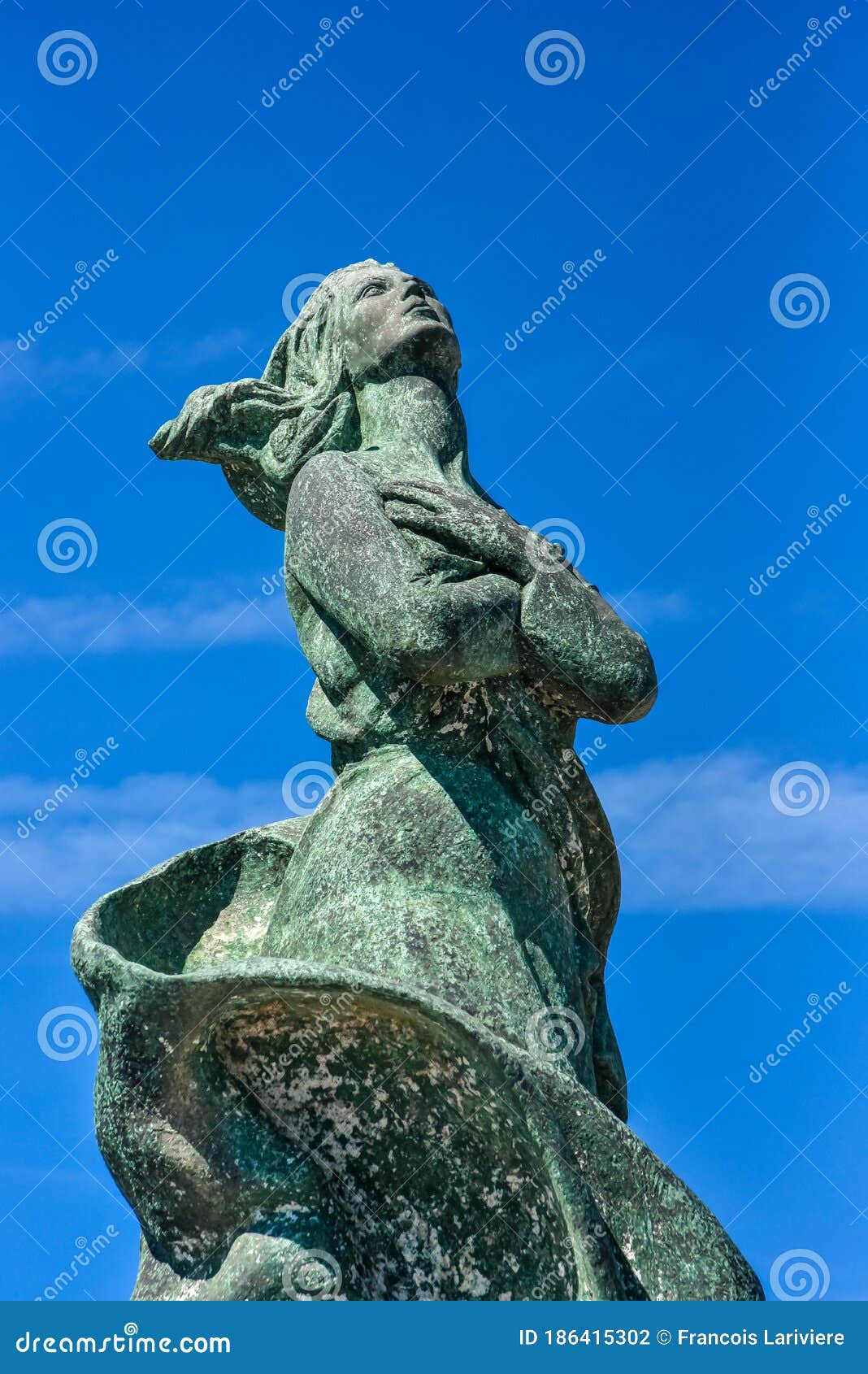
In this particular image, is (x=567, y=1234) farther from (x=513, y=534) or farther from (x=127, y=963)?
(x=513, y=534)

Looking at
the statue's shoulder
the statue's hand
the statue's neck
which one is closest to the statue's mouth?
the statue's neck

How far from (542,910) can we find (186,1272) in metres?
1.94

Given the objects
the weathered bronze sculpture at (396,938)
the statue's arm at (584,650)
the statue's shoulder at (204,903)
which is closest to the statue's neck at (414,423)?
the weathered bronze sculpture at (396,938)

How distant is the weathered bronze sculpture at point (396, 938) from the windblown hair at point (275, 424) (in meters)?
0.01

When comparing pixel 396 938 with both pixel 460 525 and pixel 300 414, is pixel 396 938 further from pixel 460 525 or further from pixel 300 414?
pixel 300 414

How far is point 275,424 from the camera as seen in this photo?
9.96 m

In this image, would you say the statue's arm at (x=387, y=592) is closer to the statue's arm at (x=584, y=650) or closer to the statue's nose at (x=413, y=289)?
the statue's arm at (x=584, y=650)

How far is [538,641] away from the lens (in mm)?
9062

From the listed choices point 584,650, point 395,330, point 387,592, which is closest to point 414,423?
point 395,330

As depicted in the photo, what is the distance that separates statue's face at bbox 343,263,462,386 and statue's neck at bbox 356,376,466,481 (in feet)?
0.23

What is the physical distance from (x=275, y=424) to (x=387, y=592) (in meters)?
1.53

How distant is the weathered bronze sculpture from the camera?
26.3 ft
